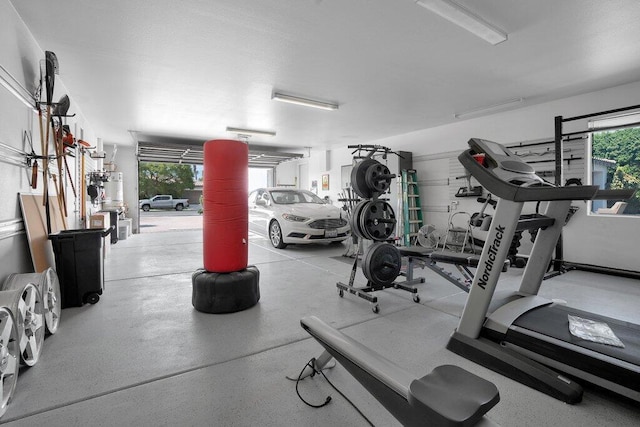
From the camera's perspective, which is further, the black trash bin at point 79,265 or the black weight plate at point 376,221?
the black weight plate at point 376,221

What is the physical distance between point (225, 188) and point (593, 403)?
3001 mm

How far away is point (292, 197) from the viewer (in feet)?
23.7

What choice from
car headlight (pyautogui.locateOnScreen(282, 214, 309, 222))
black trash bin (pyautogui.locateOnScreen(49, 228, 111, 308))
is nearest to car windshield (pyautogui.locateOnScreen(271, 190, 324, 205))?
car headlight (pyautogui.locateOnScreen(282, 214, 309, 222))

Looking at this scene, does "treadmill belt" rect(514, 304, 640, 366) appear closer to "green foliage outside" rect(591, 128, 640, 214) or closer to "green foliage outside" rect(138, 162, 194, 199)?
"green foliage outside" rect(591, 128, 640, 214)

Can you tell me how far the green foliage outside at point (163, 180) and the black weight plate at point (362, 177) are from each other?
109 ft

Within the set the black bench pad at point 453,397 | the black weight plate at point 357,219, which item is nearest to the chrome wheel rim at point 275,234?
the black weight plate at point 357,219

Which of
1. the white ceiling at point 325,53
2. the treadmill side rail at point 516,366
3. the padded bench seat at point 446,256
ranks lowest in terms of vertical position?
the treadmill side rail at point 516,366

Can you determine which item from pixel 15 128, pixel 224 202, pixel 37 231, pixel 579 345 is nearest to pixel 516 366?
pixel 579 345

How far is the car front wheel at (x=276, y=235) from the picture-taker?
6471mm

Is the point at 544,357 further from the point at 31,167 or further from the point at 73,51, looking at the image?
the point at 73,51

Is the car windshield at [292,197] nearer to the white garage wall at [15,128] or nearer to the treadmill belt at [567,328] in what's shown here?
the white garage wall at [15,128]

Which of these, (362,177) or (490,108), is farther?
(490,108)

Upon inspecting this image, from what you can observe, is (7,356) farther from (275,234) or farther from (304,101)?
(275,234)

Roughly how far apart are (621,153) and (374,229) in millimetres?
4593
